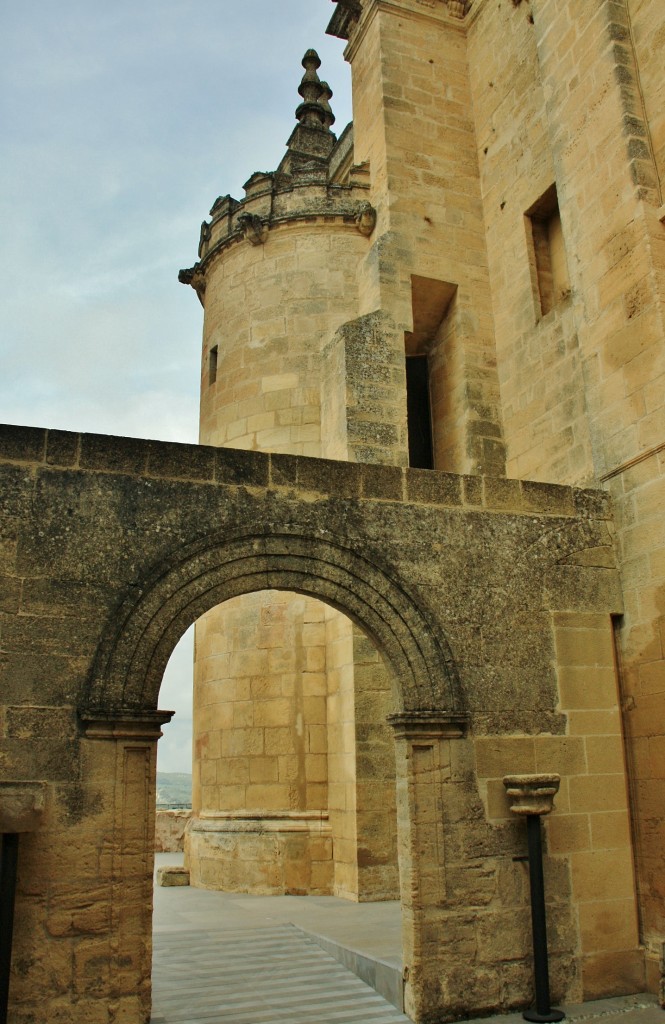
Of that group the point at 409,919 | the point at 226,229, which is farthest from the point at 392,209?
the point at 409,919

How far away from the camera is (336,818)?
7.48 meters

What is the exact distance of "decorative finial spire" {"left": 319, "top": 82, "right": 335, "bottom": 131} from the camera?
14.8m

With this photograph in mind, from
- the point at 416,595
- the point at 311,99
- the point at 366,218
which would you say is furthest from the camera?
the point at 311,99

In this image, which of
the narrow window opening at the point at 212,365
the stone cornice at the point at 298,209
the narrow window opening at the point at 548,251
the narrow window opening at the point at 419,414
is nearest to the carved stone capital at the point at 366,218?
the stone cornice at the point at 298,209

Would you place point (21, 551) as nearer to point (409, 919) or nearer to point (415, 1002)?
point (409, 919)

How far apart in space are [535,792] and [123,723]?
2265 mm

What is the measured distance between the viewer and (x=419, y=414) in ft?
30.1

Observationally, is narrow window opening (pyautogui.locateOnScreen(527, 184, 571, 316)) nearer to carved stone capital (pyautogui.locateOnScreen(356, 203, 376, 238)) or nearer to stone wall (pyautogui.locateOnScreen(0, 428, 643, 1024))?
carved stone capital (pyautogui.locateOnScreen(356, 203, 376, 238))

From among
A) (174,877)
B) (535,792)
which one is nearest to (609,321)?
(535,792)

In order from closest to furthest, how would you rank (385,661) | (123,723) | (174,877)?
(123,723)
(385,661)
(174,877)

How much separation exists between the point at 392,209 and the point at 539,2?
232 cm

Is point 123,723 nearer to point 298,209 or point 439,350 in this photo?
point 439,350

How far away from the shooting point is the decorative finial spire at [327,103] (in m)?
14.8

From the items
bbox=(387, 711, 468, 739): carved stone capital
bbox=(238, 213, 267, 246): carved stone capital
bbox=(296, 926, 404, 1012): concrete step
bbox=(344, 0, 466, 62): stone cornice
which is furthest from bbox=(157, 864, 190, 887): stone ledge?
bbox=(344, 0, 466, 62): stone cornice
